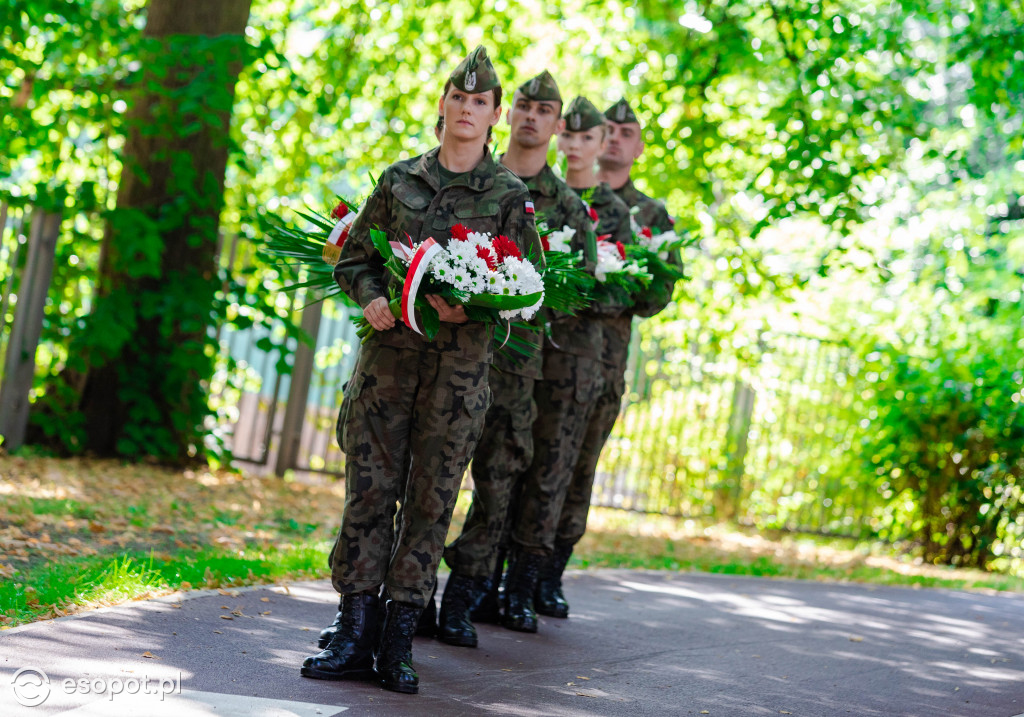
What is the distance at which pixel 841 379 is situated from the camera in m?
12.1

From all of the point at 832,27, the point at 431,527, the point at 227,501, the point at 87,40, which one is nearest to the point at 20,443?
the point at 227,501

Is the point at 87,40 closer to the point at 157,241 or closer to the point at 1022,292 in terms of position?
the point at 157,241

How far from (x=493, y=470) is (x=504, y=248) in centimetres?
138

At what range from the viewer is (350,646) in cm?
398

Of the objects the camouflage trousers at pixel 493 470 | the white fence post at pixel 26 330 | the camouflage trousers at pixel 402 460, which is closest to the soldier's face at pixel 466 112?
the camouflage trousers at pixel 402 460

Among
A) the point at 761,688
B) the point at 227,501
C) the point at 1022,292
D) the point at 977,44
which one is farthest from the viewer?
the point at 1022,292

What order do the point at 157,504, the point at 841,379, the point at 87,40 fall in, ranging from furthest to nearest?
the point at 841,379
the point at 87,40
the point at 157,504

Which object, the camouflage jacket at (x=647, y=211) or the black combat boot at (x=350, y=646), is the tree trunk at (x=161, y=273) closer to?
the camouflage jacket at (x=647, y=211)

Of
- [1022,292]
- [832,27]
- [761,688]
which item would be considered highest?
[832,27]

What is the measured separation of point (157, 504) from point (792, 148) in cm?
629

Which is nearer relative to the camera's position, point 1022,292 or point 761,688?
point 761,688

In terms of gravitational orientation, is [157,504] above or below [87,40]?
below

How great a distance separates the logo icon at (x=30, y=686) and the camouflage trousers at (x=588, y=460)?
3.16 m

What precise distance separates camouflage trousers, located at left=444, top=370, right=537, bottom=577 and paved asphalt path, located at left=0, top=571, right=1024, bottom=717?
1.34 ft
